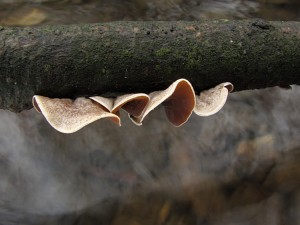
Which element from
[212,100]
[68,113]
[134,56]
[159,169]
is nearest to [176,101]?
[212,100]

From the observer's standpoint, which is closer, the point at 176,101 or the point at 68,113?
the point at 68,113

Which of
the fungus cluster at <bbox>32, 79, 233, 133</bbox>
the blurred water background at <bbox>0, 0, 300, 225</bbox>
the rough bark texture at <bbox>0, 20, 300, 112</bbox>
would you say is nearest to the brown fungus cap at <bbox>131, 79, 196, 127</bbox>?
the fungus cluster at <bbox>32, 79, 233, 133</bbox>

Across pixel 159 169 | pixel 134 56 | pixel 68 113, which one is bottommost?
pixel 159 169

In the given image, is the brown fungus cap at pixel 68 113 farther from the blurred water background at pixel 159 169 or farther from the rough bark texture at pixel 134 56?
the blurred water background at pixel 159 169

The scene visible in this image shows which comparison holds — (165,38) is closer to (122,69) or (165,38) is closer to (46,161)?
(122,69)

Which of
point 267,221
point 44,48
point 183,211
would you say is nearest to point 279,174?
point 267,221

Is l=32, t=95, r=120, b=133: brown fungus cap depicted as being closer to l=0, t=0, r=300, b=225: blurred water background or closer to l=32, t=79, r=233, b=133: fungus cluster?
l=32, t=79, r=233, b=133: fungus cluster

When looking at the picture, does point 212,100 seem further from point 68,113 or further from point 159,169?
point 159,169

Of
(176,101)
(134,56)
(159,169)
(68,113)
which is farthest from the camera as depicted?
(159,169)
